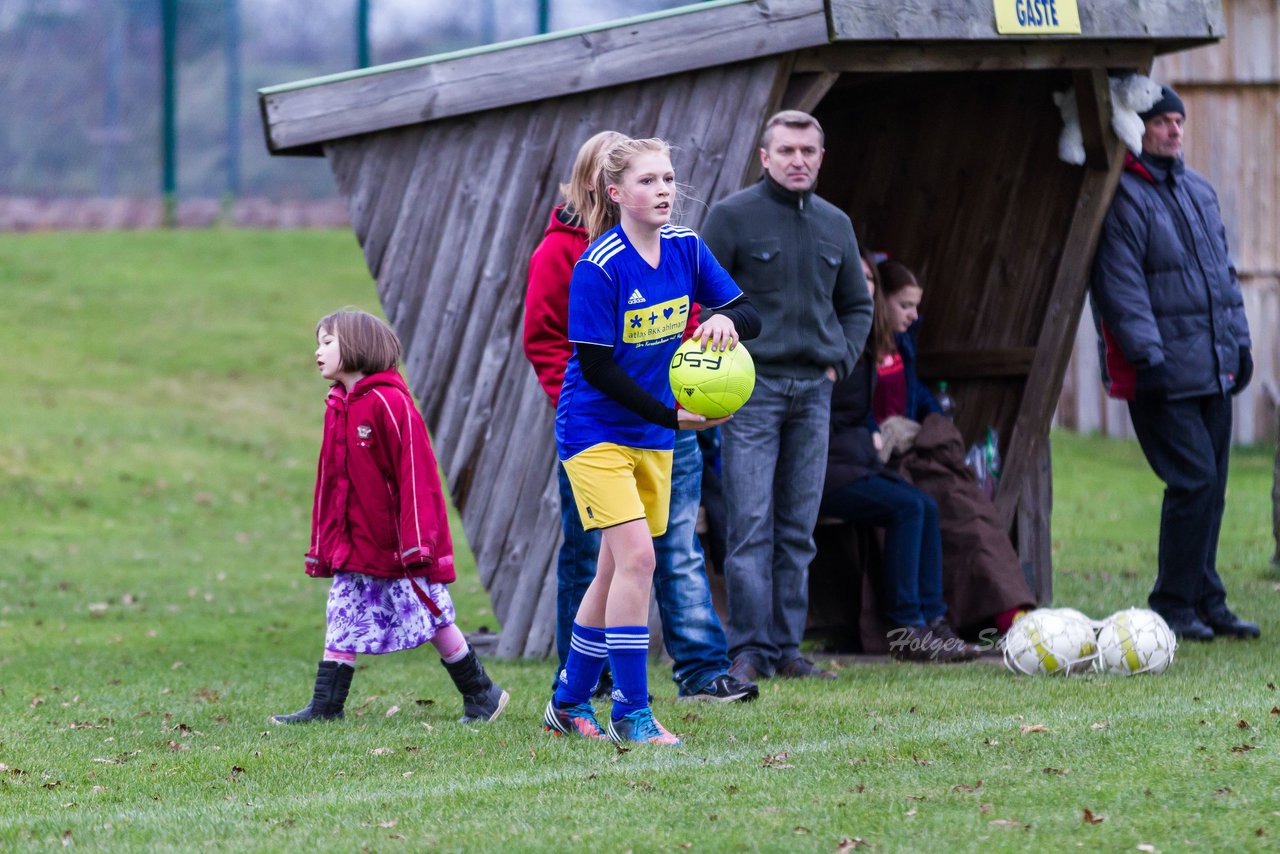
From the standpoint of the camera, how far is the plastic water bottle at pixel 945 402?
28.8 feet

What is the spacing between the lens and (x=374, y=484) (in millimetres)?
6238

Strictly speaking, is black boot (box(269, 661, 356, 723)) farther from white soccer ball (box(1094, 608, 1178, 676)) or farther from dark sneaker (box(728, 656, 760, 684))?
white soccer ball (box(1094, 608, 1178, 676))

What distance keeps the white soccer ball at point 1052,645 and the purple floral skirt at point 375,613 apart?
7.57 ft

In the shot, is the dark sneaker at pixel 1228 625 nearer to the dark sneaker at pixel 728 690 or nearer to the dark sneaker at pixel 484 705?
the dark sneaker at pixel 728 690

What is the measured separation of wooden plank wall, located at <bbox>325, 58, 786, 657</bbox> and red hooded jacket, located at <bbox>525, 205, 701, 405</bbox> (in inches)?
59.2

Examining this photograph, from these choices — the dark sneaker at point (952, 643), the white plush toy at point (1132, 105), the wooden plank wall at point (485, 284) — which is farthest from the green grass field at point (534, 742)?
the white plush toy at point (1132, 105)

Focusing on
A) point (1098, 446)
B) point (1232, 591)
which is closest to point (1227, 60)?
point (1098, 446)

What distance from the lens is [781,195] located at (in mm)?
6914

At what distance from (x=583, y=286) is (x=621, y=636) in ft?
3.65

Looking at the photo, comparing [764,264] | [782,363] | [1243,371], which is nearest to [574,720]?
[782,363]

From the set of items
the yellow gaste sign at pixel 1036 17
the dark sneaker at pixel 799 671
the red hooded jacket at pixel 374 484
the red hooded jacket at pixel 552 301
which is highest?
the yellow gaste sign at pixel 1036 17

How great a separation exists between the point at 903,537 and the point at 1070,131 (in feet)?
7.04

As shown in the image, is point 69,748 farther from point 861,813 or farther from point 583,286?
point 861,813

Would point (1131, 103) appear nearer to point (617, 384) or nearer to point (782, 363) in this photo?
point (782, 363)
